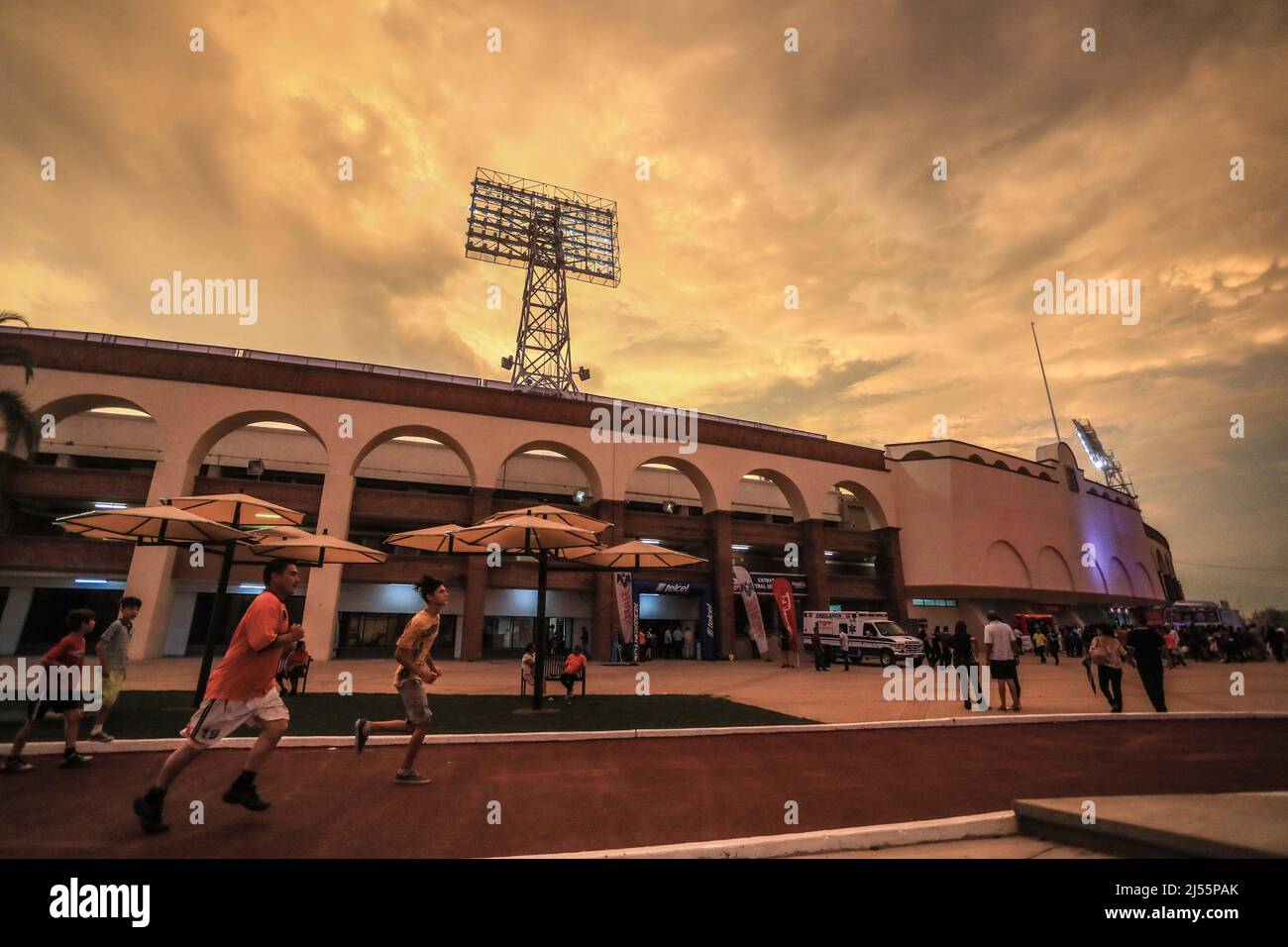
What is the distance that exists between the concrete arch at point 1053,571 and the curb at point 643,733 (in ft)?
99.0

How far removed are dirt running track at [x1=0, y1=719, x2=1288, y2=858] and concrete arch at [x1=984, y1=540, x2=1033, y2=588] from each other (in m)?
27.1

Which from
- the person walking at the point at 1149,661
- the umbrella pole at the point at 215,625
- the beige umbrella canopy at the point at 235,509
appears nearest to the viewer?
the umbrella pole at the point at 215,625

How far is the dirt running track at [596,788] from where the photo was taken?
3.87 m

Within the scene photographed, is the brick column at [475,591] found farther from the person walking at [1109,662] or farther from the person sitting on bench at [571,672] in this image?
A: the person walking at [1109,662]

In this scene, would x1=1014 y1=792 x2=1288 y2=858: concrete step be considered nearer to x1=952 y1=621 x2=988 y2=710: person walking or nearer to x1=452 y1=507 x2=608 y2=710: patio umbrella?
x1=452 y1=507 x2=608 y2=710: patio umbrella

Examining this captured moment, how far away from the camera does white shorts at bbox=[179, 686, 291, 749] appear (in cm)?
416

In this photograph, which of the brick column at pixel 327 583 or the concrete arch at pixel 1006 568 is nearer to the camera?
the brick column at pixel 327 583

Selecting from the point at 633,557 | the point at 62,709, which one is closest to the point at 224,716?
the point at 62,709

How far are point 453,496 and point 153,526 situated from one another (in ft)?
46.8

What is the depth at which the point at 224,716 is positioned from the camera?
4285 mm

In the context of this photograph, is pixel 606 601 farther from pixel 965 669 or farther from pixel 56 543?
pixel 56 543

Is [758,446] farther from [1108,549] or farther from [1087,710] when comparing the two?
[1108,549]

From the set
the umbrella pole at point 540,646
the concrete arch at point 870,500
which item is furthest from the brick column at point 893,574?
the umbrella pole at point 540,646

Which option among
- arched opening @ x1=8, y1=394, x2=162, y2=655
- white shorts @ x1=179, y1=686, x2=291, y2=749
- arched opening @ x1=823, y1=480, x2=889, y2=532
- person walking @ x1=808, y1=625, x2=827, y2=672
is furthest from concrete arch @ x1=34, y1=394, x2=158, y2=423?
arched opening @ x1=823, y1=480, x2=889, y2=532
